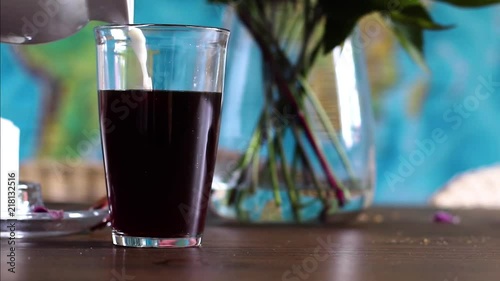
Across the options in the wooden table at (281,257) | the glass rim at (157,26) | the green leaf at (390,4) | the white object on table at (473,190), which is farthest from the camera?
the white object on table at (473,190)

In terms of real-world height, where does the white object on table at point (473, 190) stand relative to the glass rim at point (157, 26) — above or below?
below

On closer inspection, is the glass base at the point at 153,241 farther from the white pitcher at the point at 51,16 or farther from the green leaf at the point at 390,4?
the green leaf at the point at 390,4

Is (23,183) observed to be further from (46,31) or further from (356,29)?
(356,29)

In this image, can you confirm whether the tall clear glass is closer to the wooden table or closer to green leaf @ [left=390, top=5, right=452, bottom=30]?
the wooden table

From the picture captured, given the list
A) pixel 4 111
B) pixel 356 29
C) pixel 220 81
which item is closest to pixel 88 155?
pixel 4 111

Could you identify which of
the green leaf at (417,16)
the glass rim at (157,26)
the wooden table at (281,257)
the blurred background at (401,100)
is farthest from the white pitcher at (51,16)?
the blurred background at (401,100)

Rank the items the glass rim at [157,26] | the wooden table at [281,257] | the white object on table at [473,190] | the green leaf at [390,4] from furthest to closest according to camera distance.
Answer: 1. the white object on table at [473,190]
2. the green leaf at [390,4]
3. the glass rim at [157,26]
4. the wooden table at [281,257]
